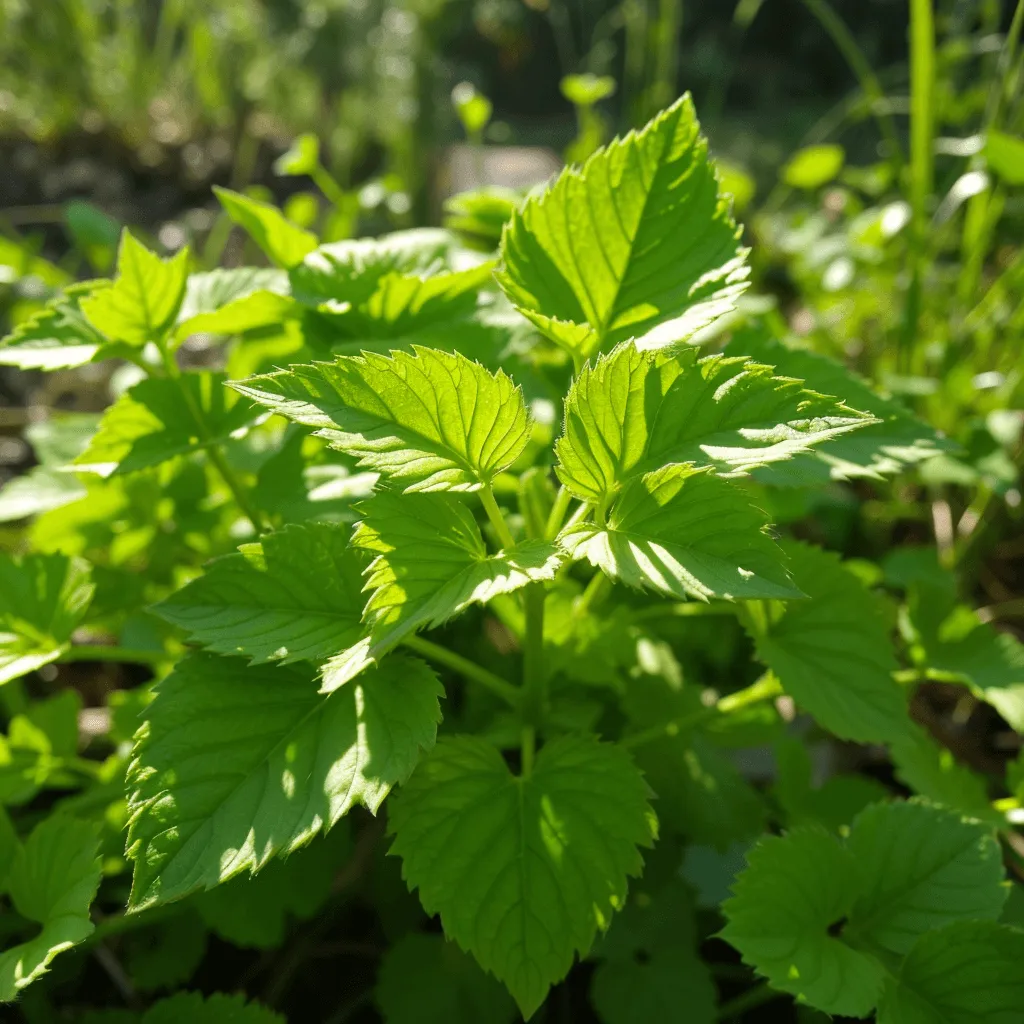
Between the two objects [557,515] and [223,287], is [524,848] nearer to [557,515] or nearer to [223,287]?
[557,515]

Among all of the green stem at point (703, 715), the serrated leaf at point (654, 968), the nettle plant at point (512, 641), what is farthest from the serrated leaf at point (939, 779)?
the serrated leaf at point (654, 968)

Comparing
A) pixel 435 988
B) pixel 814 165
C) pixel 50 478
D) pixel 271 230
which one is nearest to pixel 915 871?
pixel 435 988

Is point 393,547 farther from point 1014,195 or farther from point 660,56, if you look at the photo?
point 1014,195

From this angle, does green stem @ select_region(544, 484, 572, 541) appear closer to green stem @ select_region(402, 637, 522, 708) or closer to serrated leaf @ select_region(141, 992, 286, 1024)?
green stem @ select_region(402, 637, 522, 708)

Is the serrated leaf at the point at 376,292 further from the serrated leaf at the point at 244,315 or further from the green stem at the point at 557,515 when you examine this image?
the green stem at the point at 557,515

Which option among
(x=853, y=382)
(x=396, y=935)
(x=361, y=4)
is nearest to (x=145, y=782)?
(x=396, y=935)

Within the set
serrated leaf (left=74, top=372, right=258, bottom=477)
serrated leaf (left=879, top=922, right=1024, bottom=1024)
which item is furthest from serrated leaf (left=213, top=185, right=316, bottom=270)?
serrated leaf (left=879, top=922, right=1024, bottom=1024)
